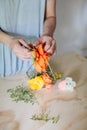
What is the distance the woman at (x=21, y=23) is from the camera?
112 centimetres

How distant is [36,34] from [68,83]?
0.32 m

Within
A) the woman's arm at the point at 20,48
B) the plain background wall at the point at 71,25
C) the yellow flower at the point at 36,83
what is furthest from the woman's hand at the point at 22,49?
the plain background wall at the point at 71,25

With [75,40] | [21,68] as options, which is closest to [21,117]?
[21,68]

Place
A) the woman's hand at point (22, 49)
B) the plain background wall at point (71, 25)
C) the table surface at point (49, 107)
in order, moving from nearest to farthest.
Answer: the table surface at point (49, 107), the woman's hand at point (22, 49), the plain background wall at point (71, 25)

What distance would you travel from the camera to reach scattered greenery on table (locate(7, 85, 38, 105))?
95cm

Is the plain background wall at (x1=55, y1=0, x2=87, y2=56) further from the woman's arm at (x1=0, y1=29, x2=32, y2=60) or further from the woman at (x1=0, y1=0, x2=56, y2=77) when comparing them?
the woman's arm at (x1=0, y1=29, x2=32, y2=60)

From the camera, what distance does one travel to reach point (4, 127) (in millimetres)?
795

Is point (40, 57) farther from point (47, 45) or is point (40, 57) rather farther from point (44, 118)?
point (44, 118)

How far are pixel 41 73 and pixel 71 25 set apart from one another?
1.37 meters

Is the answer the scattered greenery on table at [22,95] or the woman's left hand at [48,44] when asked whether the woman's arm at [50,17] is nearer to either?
the woman's left hand at [48,44]

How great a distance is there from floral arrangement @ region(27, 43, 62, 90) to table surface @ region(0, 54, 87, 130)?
0.10ft

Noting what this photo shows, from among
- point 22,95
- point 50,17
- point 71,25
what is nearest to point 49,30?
point 50,17

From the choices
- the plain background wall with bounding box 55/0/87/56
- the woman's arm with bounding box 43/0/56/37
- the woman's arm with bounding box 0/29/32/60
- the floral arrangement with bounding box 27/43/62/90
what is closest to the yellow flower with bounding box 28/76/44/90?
the floral arrangement with bounding box 27/43/62/90

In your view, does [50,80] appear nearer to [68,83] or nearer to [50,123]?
[68,83]
